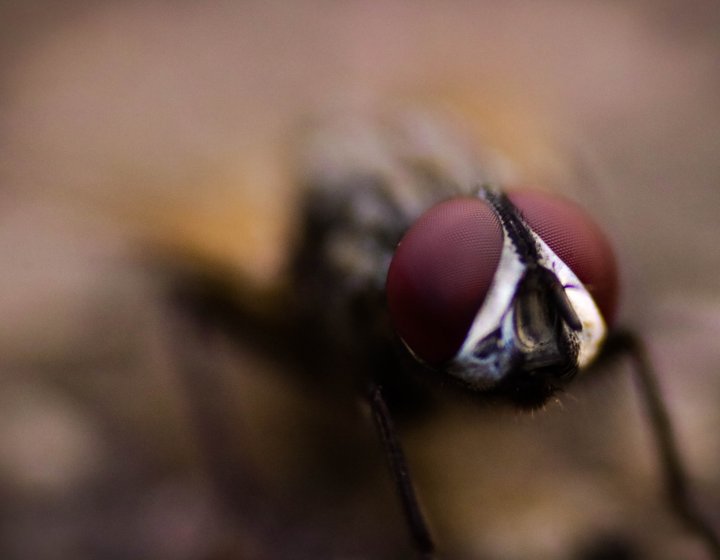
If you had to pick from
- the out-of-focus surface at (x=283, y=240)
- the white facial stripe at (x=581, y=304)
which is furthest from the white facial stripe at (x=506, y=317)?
the out-of-focus surface at (x=283, y=240)

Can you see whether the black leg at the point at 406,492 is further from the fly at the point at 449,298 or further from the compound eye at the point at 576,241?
the compound eye at the point at 576,241

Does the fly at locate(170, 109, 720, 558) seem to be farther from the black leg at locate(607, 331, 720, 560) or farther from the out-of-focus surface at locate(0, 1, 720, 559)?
the out-of-focus surface at locate(0, 1, 720, 559)

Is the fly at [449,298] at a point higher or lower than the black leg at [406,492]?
higher

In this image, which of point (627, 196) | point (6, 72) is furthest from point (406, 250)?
point (6, 72)

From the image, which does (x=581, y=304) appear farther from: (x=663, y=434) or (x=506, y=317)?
(x=663, y=434)

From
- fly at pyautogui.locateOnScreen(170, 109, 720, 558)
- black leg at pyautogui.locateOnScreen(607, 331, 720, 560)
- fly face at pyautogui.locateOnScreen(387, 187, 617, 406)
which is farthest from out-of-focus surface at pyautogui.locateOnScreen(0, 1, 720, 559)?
fly face at pyautogui.locateOnScreen(387, 187, 617, 406)

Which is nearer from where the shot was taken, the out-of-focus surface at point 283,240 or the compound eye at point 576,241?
the compound eye at point 576,241

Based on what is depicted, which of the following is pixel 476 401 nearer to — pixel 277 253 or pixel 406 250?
pixel 406 250
